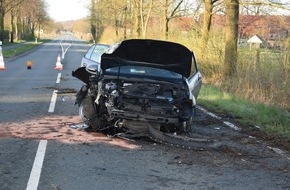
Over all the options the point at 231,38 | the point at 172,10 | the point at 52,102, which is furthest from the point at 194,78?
the point at 172,10

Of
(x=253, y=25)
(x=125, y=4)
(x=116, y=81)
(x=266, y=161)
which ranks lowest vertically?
(x=266, y=161)

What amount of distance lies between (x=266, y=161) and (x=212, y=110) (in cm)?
474

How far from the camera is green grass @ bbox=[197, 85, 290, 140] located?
344 inches

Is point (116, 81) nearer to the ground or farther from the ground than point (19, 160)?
farther from the ground

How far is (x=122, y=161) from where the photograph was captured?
19.3 feet

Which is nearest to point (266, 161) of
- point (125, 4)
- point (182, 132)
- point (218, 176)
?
point (218, 176)

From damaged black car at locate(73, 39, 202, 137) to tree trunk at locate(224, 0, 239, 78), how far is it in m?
7.60

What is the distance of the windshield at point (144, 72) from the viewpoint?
7.61 meters

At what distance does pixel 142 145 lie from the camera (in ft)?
22.6

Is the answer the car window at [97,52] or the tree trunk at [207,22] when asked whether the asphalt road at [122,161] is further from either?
the tree trunk at [207,22]

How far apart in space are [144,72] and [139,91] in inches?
26.0

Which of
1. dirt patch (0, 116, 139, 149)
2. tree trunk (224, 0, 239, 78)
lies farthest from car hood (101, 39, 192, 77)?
tree trunk (224, 0, 239, 78)

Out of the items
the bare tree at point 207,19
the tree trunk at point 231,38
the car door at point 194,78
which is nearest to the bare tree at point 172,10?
the bare tree at point 207,19

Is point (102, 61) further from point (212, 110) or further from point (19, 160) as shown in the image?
point (212, 110)
